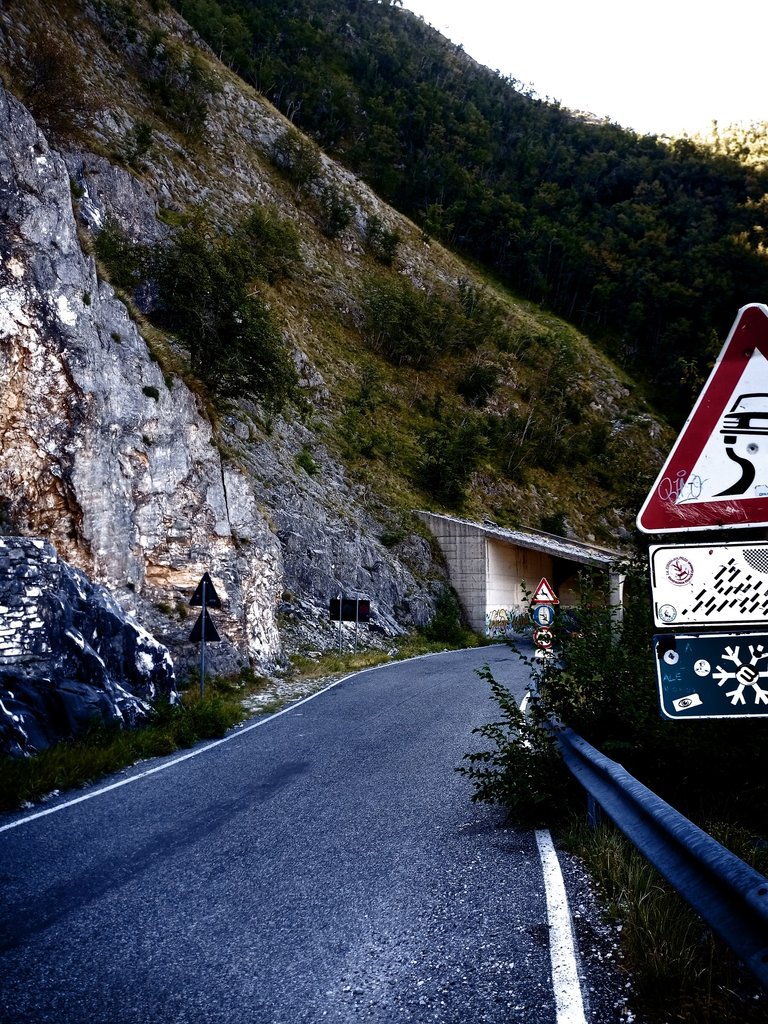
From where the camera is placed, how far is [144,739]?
379 inches

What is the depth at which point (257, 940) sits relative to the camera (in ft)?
11.6

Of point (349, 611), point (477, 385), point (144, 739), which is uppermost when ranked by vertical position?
point (477, 385)

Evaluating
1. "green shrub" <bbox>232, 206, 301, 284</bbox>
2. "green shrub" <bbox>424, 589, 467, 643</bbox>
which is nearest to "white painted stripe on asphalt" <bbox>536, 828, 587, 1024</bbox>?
"green shrub" <bbox>424, 589, 467, 643</bbox>

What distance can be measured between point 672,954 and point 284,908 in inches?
85.0

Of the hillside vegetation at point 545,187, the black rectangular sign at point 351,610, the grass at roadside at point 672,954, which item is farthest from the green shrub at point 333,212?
the grass at roadside at point 672,954

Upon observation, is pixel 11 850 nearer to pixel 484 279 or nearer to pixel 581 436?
pixel 581 436

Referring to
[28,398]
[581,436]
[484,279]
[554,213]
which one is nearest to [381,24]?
[554,213]

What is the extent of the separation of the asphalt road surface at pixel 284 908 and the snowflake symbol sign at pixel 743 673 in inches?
54.2

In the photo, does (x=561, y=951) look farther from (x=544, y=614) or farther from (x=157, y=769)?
(x=544, y=614)

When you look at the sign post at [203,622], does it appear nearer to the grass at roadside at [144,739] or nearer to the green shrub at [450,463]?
the grass at roadside at [144,739]

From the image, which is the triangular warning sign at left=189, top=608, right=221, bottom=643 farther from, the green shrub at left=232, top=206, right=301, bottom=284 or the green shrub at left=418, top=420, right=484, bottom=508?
the green shrub at left=232, top=206, right=301, bottom=284

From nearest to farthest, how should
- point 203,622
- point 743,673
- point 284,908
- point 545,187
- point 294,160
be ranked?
1. point 743,673
2. point 284,908
3. point 203,622
4. point 294,160
5. point 545,187

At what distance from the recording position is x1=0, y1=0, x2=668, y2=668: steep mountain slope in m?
15.6

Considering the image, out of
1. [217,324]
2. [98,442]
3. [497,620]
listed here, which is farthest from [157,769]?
[497,620]
